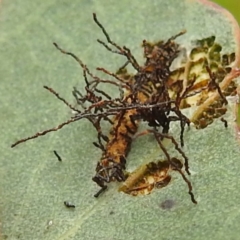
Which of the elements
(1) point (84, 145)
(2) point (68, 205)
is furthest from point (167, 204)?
(1) point (84, 145)

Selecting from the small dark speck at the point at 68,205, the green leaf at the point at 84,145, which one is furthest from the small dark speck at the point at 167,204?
the small dark speck at the point at 68,205

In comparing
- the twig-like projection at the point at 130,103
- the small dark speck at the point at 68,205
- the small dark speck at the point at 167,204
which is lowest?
the small dark speck at the point at 68,205

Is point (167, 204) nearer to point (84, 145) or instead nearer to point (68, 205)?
point (68, 205)

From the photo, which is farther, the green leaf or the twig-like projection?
the twig-like projection

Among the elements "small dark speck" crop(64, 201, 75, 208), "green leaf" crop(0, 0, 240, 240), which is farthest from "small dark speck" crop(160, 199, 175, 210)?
"small dark speck" crop(64, 201, 75, 208)

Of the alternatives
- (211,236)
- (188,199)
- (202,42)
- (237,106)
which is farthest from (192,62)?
(211,236)

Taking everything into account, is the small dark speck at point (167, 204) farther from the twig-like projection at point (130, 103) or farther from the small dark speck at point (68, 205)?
the small dark speck at point (68, 205)

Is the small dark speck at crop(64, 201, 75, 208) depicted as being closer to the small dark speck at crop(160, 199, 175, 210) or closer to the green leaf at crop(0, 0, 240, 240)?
the green leaf at crop(0, 0, 240, 240)

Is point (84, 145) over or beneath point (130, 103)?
beneath

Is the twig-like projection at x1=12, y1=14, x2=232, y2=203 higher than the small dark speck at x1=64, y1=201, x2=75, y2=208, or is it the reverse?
the twig-like projection at x1=12, y1=14, x2=232, y2=203
